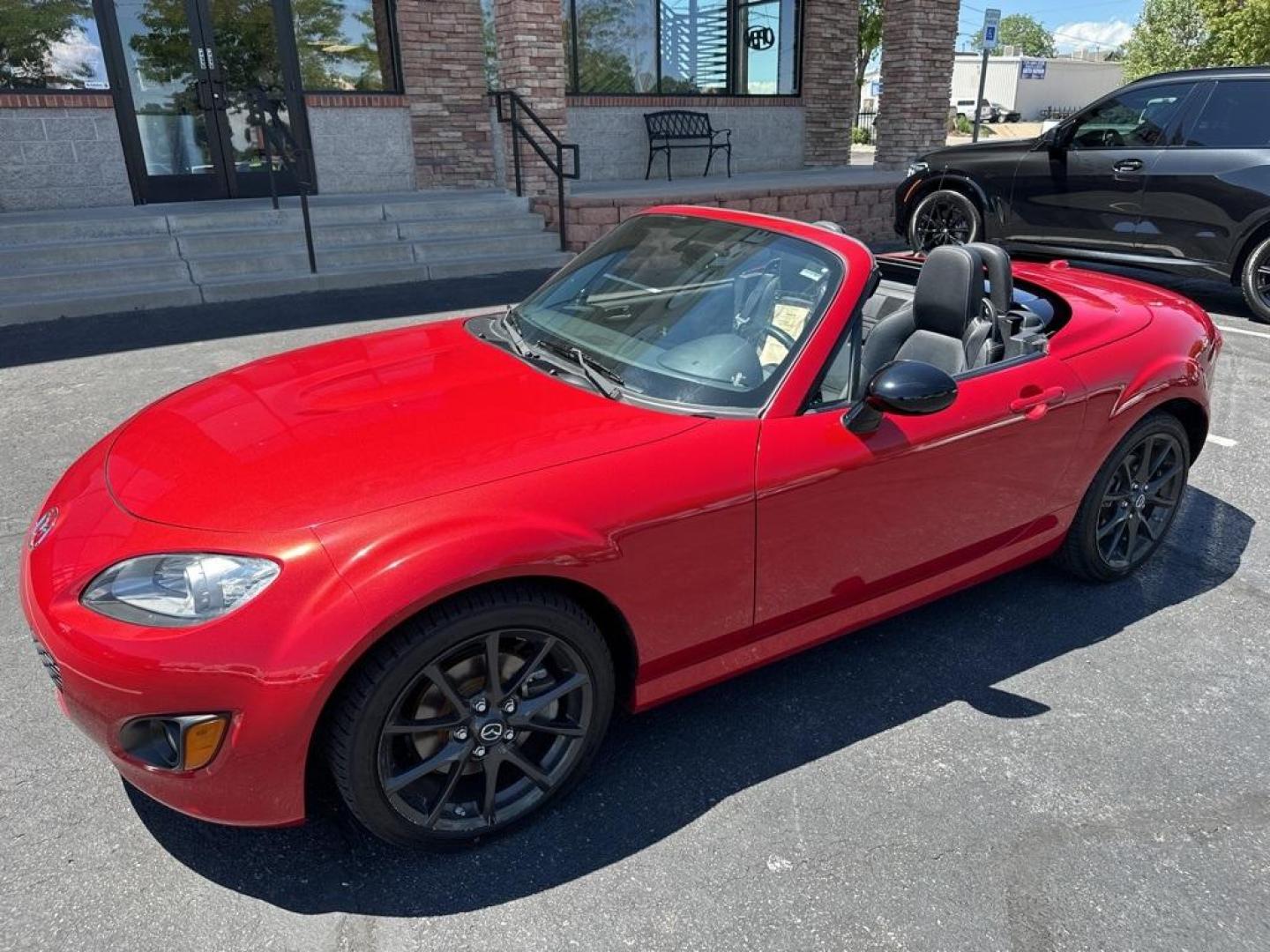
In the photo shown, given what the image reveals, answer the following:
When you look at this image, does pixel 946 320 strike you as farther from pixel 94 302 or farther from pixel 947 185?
pixel 94 302

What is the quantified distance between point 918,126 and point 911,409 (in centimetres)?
1294

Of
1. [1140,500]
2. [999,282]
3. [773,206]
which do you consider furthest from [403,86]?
[1140,500]

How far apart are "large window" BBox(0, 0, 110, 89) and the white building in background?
2862 inches

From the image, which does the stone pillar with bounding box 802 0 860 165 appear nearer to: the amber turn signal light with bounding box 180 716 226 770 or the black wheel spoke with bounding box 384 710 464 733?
the black wheel spoke with bounding box 384 710 464 733

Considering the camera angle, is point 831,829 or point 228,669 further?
point 831,829

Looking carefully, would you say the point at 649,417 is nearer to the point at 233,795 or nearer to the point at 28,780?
the point at 233,795

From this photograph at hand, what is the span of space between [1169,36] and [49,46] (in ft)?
100

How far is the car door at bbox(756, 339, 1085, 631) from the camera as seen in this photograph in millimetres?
2572

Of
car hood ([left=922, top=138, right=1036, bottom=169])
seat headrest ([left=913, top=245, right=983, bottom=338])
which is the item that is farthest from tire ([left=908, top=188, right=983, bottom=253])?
seat headrest ([left=913, top=245, right=983, bottom=338])

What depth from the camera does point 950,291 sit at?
10.4ft

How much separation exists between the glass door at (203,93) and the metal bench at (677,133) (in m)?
5.02

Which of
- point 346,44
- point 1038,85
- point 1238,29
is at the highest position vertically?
point 1038,85

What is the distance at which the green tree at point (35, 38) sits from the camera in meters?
9.30

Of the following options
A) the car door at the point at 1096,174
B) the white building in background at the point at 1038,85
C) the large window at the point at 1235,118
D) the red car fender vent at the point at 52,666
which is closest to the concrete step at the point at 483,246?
the car door at the point at 1096,174
